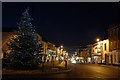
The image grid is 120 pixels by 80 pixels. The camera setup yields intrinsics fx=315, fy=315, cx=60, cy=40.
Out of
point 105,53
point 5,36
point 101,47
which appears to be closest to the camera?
point 5,36

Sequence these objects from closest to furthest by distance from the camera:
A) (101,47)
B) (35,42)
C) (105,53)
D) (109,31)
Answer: (35,42) → (109,31) → (105,53) → (101,47)

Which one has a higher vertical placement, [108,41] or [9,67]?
[108,41]

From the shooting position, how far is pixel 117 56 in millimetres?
68938

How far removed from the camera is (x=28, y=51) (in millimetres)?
34969

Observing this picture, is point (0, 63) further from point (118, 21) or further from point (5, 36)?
point (118, 21)

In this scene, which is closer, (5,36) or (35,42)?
(35,42)

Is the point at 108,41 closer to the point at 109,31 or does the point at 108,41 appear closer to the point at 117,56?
the point at 109,31

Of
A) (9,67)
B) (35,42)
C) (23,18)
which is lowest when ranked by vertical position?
(9,67)

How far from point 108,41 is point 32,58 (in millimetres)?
47053

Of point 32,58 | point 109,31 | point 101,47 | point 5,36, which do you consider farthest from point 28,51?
point 101,47

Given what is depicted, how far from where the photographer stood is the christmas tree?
34844mm

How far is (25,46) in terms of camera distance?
3497 centimetres

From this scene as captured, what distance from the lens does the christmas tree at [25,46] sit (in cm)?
3484

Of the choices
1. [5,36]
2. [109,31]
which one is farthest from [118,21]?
[5,36]
